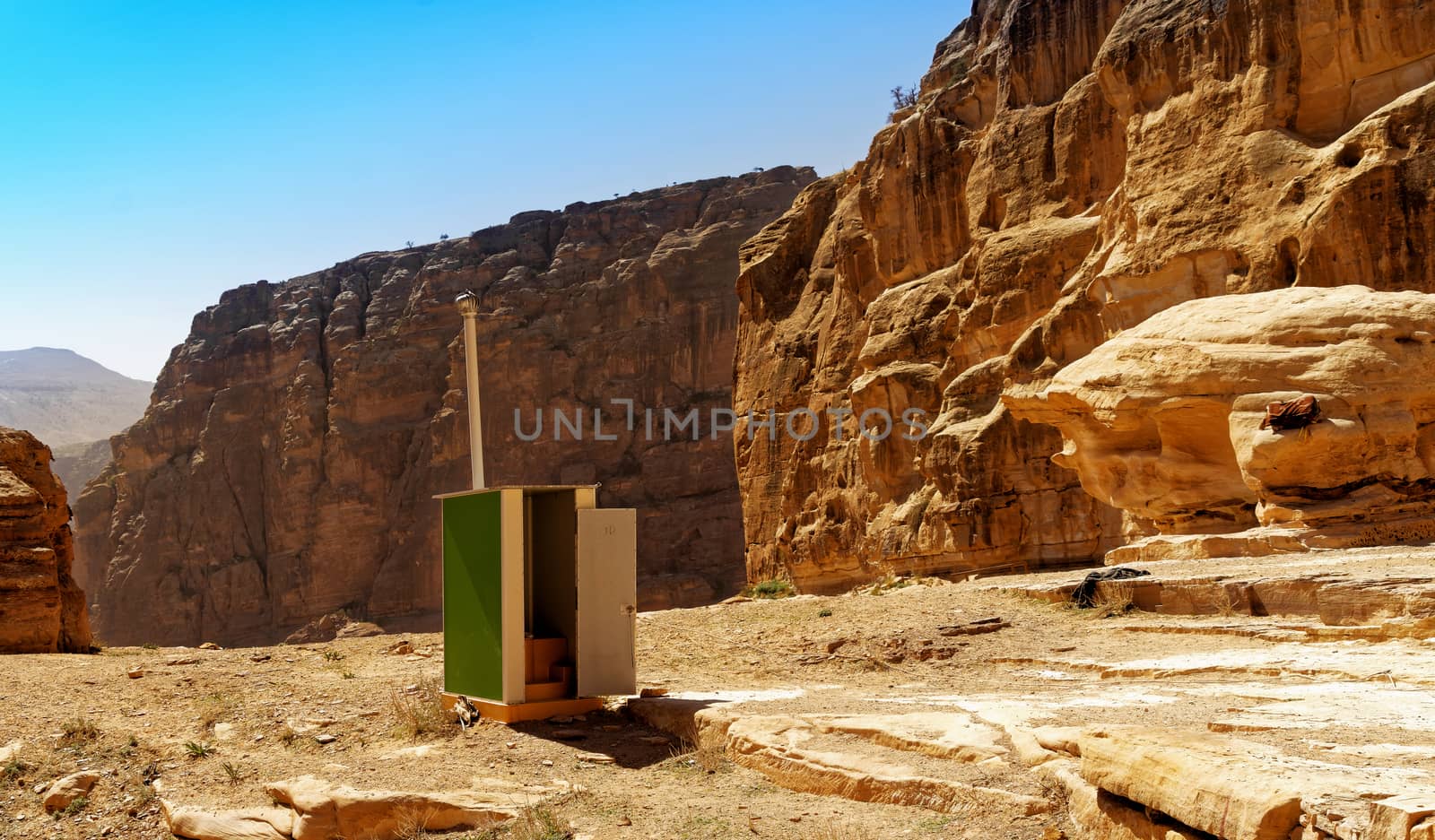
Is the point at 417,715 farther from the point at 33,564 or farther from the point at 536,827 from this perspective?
the point at 33,564

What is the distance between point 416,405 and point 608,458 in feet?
52.1

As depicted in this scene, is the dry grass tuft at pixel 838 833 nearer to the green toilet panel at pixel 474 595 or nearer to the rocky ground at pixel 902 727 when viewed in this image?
the rocky ground at pixel 902 727

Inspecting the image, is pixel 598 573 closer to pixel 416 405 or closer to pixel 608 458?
pixel 608 458

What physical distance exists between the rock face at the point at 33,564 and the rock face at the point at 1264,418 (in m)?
15.0

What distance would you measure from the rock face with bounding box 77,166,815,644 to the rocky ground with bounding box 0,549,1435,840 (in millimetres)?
51132

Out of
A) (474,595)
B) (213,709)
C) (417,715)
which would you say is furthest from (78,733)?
(474,595)

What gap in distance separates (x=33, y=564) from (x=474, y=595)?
9.42 m

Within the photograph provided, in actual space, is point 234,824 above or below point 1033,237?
below

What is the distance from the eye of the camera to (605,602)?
1008 centimetres

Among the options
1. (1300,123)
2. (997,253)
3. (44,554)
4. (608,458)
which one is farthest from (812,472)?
(608,458)

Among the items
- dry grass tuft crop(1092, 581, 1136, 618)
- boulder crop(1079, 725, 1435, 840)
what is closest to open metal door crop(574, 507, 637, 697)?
boulder crop(1079, 725, 1435, 840)

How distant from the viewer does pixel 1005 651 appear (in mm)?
11883

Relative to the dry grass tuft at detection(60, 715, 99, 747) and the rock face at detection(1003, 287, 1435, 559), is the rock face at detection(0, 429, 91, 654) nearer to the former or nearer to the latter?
the dry grass tuft at detection(60, 715, 99, 747)

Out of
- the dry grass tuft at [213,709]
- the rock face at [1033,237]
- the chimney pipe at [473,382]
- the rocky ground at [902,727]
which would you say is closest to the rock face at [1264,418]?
the rocky ground at [902,727]
